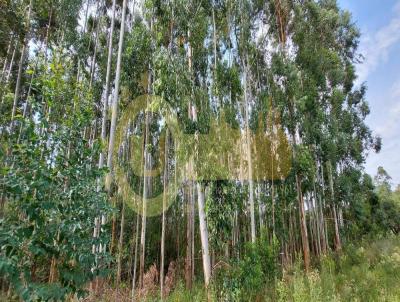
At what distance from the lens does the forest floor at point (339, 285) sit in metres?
4.79

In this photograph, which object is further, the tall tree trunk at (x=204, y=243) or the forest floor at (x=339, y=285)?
the tall tree trunk at (x=204, y=243)

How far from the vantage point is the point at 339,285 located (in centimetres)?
634

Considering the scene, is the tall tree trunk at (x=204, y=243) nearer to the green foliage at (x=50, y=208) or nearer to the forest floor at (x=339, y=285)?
the forest floor at (x=339, y=285)

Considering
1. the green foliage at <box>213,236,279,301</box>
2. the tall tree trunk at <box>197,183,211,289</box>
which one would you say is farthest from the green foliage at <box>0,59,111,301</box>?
the tall tree trunk at <box>197,183,211,289</box>

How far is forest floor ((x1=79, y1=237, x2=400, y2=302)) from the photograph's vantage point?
4789 millimetres

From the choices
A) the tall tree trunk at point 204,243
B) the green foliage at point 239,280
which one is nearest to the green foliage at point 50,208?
the green foliage at point 239,280

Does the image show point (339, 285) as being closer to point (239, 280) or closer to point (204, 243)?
point (239, 280)

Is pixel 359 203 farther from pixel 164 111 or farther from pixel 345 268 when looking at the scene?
pixel 164 111

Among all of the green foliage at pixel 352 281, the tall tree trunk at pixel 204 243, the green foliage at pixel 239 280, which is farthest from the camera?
the tall tree trunk at pixel 204 243

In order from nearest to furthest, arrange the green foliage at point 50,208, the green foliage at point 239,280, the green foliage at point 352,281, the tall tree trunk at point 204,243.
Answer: the green foliage at point 50,208 < the green foliage at point 352,281 < the green foliage at point 239,280 < the tall tree trunk at point 204,243

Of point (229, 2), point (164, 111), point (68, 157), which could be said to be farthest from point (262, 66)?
point (68, 157)

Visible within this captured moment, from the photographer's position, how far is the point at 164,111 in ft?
21.4

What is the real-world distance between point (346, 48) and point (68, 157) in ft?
64.0

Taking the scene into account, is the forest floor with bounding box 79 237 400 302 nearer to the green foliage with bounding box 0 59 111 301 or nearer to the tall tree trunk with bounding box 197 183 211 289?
Result: the tall tree trunk with bounding box 197 183 211 289
